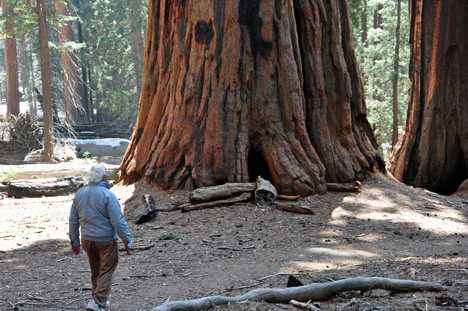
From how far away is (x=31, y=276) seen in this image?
238 inches

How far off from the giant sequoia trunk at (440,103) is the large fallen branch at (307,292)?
30.6 ft

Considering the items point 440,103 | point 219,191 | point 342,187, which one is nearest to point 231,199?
point 219,191

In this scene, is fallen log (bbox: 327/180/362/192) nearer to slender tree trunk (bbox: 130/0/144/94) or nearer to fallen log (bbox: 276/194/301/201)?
fallen log (bbox: 276/194/301/201)

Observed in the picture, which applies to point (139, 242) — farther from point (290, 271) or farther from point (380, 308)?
point (380, 308)

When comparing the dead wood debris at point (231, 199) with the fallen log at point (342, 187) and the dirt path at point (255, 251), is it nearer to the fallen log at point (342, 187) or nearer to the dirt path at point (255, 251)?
the dirt path at point (255, 251)

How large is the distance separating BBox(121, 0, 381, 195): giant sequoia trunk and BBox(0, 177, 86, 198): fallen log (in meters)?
3.64

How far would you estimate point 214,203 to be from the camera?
8.39 metres

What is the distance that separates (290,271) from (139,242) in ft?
8.30

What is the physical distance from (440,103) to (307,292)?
10442mm

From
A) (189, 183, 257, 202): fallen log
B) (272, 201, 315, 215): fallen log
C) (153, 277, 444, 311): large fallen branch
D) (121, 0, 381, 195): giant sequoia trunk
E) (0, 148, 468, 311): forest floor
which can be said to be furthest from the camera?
(121, 0, 381, 195): giant sequoia trunk

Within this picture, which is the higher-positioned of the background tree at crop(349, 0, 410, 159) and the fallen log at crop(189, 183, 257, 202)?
the background tree at crop(349, 0, 410, 159)

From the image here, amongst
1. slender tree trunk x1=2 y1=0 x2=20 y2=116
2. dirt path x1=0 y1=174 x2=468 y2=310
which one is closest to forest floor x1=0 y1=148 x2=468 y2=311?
dirt path x1=0 y1=174 x2=468 y2=310

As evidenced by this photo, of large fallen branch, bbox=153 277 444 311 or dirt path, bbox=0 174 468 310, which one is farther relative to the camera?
dirt path, bbox=0 174 468 310

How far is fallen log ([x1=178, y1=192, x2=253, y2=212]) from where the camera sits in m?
8.34
